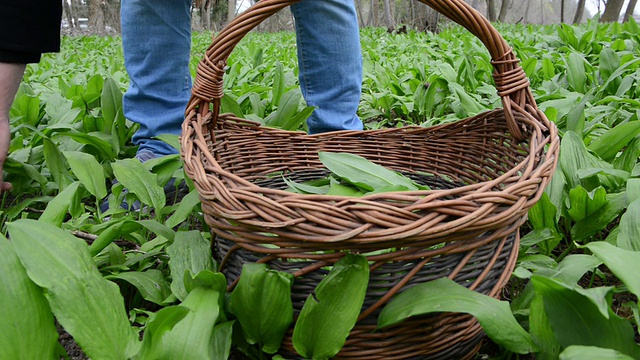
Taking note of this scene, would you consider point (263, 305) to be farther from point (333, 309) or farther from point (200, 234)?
point (200, 234)

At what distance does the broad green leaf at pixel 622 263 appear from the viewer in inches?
34.8

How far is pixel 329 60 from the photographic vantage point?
2.16 m

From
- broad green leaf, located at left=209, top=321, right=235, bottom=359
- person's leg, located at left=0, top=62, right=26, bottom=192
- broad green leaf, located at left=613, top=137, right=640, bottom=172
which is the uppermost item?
person's leg, located at left=0, top=62, right=26, bottom=192

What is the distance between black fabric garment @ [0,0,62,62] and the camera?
1.38 meters

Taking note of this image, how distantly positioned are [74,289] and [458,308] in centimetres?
60

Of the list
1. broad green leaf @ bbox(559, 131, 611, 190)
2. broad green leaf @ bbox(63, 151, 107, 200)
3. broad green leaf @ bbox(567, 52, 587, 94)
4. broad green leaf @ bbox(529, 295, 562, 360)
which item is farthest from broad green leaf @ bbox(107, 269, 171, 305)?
broad green leaf @ bbox(567, 52, 587, 94)

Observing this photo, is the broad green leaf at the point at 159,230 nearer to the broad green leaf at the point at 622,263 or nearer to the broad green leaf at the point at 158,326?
the broad green leaf at the point at 158,326

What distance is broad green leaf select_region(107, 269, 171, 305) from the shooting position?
128cm

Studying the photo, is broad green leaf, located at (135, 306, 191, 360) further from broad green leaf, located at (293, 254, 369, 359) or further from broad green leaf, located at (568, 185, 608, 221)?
broad green leaf, located at (568, 185, 608, 221)

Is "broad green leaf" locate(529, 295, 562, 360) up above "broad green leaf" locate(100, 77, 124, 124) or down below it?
below

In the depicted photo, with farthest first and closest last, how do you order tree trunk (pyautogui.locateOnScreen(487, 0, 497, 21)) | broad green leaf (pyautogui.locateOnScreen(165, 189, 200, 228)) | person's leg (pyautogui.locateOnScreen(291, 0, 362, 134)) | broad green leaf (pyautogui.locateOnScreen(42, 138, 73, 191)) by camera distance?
tree trunk (pyautogui.locateOnScreen(487, 0, 497, 21))
person's leg (pyautogui.locateOnScreen(291, 0, 362, 134))
broad green leaf (pyautogui.locateOnScreen(42, 138, 73, 191))
broad green leaf (pyautogui.locateOnScreen(165, 189, 200, 228))

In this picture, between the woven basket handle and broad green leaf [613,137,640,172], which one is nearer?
the woven basket handle

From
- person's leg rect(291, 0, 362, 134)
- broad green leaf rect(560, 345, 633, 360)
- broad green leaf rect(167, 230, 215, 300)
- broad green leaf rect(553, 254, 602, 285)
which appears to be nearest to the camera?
broad green leaf rect(560, 345, 633, 360)

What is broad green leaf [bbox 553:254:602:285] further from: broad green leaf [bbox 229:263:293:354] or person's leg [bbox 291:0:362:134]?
person's leg [bbox 291:0:362:134]
